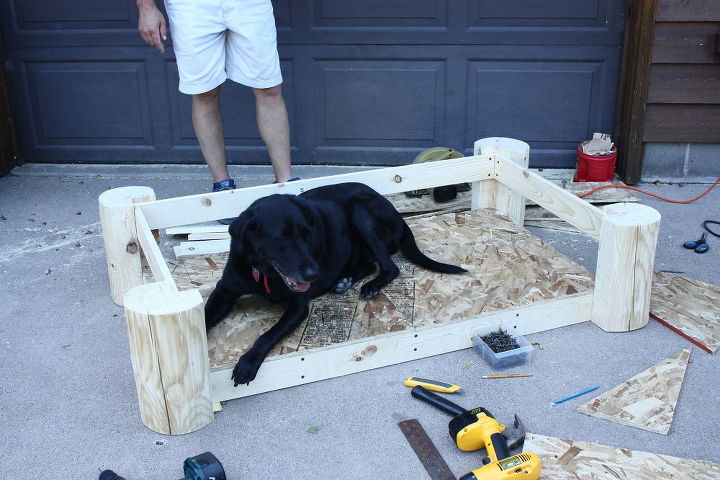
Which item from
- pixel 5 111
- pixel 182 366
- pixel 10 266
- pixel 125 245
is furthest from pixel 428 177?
pixel 5 111

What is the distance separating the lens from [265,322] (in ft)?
9.63

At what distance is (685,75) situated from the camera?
4.46 meters

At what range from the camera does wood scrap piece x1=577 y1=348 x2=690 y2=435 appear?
2389mm

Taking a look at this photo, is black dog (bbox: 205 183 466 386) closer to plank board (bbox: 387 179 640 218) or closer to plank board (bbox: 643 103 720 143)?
plank board (bbox: 387 179 640 218)

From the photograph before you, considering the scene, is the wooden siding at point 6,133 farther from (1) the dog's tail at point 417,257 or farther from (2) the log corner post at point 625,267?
(2) the log corner post at point 625,267

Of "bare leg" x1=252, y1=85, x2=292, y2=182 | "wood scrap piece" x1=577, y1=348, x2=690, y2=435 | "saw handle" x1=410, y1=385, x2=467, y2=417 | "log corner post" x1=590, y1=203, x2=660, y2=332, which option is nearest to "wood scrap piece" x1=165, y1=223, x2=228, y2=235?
"bare leg" x1=252, y1=85, x2=292, y2=182

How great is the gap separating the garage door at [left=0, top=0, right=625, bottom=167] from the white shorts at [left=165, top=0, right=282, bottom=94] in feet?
3.03

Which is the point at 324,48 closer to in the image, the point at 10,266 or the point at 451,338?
the point at 10,266

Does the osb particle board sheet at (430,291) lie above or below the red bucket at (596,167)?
below

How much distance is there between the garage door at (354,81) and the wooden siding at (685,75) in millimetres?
289

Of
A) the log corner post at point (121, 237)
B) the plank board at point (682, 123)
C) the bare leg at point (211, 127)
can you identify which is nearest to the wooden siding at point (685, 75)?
the plank board at point (682, 123)

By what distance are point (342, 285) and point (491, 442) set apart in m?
1.14

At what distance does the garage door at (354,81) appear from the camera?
15.4ft

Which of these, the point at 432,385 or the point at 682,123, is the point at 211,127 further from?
the point at 682,123
